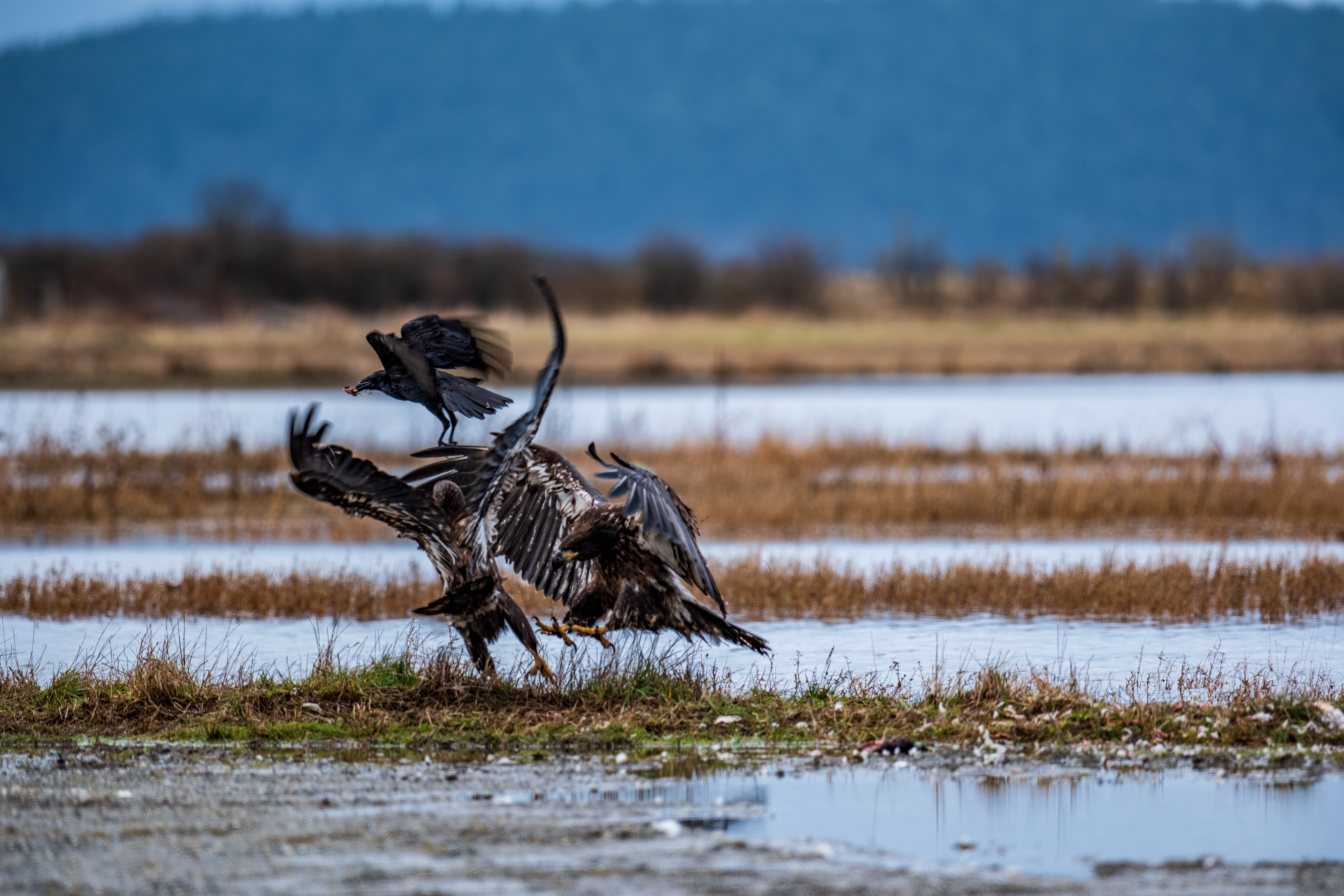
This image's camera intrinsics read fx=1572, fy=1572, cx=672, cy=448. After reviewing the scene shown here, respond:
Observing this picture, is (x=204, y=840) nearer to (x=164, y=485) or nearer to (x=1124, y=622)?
(x=1124, y=622)

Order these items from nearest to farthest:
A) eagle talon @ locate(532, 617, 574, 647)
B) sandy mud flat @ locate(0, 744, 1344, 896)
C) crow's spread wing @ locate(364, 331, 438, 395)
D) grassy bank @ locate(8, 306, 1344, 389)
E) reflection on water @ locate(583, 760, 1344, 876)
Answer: sandy mud flat @ locate(0, 744, 1344, 896), reflection on water @ locate(583, 760, 1344, 876), eagle talon @ locate(532, 617, 574, 647), crow's spread wing @ locate(364, 331, 438, 395), grassy bank @ locate(8, 306, 1344, 389)

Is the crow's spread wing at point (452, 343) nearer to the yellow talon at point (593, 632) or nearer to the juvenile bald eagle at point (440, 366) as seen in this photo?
the juvenile bald eagle at point (440, 366)

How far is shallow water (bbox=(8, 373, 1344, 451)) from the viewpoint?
2377 centimetres

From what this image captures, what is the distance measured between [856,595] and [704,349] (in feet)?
107

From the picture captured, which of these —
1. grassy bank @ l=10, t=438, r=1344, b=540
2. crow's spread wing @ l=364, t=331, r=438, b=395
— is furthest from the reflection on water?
grassy bank @ l=10, t=438, r=1344, b=540

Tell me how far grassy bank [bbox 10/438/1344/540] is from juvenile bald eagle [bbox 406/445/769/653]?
Answer: 701 centimetres

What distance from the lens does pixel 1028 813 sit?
6.92 m

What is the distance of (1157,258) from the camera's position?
2881 inches

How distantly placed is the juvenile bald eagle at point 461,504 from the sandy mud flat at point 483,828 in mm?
1039

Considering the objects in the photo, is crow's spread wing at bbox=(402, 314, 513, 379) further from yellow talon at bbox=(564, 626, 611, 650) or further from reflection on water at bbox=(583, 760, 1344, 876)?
reflection on water at bbox=(583, 760, 1344, 876)

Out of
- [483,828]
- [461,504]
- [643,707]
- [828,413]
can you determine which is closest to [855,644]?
[643,707]

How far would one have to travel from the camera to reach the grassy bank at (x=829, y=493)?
17.7m

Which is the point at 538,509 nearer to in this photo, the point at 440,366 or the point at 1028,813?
the point at 440,366

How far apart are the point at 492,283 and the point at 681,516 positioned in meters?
56.6
